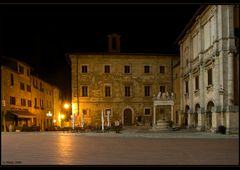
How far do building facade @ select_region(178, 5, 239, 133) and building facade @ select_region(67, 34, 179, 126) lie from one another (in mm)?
10843

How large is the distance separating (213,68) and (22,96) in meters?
28.8

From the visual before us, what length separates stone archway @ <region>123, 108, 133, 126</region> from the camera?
52.5 m

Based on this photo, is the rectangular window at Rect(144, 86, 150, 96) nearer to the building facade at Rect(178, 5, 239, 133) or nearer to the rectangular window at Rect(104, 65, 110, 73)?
the rectangular window at Rect(104, 65, 110, 73)

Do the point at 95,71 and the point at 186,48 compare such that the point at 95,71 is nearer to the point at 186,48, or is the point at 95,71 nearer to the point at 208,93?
the point at 186,48

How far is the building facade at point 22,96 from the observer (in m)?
43.1

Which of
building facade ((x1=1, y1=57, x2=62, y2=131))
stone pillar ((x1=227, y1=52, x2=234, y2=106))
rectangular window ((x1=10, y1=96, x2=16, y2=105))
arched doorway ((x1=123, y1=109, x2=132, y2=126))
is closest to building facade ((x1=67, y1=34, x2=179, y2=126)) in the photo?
arched doorway ((x1=123, y1=109, x2=132, y2=126))

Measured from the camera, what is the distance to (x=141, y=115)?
173ft

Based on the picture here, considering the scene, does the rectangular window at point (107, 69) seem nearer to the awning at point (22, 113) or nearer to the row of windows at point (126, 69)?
the row of windows at point (126, 69)

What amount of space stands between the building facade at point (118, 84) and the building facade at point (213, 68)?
1084 centimetres

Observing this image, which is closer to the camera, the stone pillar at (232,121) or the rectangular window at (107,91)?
the stone pillar at (232,121)

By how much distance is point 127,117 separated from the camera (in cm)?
5269

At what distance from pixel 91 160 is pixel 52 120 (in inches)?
2168

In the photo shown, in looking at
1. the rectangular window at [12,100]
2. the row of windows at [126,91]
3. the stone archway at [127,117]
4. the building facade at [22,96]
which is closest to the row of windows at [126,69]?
the row of windows at [126,91]

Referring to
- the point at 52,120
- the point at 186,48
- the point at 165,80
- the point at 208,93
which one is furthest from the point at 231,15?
the point at 52,120
